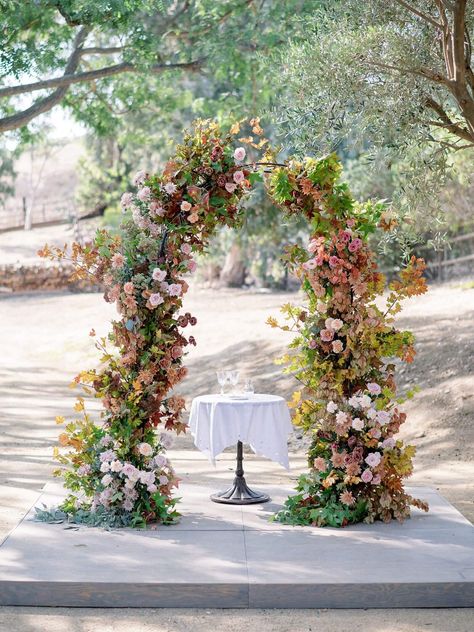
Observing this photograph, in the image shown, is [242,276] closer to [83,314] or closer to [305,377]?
[83,314]

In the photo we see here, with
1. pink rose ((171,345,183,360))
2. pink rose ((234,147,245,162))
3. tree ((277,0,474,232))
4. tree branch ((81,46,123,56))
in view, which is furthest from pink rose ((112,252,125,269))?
tree branch ((81,46,123,56))

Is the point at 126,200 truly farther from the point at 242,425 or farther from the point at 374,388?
the point at 374,388

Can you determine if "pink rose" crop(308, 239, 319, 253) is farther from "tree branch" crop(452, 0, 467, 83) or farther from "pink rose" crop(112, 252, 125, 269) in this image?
"tree branch" crop(452, 0, 467, 83)

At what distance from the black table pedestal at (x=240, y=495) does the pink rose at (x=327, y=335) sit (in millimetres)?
1377

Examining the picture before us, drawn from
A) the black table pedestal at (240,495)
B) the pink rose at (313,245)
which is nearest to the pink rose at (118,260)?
the pink rose at (313,245)

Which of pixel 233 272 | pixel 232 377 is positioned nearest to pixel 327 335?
A: pixel 232 377

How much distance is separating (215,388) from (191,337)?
9.26 meters

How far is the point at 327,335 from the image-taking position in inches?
294

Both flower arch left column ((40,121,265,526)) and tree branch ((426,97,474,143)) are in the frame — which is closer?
flower arch left column ((40,121,265,526))

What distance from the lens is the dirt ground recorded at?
5.67 m

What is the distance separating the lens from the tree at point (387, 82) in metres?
8.91

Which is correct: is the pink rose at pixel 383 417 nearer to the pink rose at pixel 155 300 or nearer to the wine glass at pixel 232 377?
the wine glass at pixel 232 377

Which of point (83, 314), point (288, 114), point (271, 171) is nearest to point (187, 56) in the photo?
point (288, 114)

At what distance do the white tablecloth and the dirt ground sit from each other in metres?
1.67
